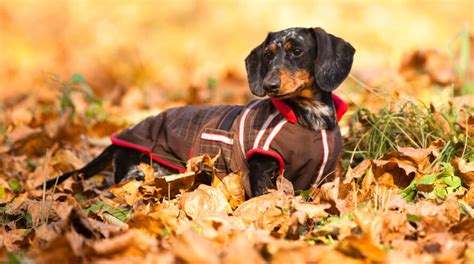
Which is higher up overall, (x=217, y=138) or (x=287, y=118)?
(x=287, y=118)

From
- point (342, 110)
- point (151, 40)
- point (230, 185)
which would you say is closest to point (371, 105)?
point (342, 110)

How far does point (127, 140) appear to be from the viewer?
4070mm

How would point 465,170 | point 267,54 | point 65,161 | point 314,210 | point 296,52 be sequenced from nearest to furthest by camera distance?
point 314,210
point 465,170
point 296,52
point 267,54
point 65,161

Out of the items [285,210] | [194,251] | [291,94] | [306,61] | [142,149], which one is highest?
[306,61]

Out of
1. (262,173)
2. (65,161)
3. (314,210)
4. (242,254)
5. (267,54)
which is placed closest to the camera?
(242,254)

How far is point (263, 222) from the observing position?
267 cm

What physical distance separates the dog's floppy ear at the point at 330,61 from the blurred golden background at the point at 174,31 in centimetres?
537

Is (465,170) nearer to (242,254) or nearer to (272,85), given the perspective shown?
(272,85)

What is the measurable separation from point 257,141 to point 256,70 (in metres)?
0.48

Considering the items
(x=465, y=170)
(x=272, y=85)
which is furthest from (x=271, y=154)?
(x=465, y=170)

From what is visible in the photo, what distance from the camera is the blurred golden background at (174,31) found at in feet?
31.8

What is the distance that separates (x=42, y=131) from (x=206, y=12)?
23.2 feet

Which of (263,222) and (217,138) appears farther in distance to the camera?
(217,138)

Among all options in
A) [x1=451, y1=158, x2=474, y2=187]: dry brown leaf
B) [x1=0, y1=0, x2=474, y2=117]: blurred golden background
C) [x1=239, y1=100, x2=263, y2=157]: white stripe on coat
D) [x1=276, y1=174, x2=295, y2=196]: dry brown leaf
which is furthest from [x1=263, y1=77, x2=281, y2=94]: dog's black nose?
[x1=0, y1=0, x2=474, y2=117]: blurred golden background
